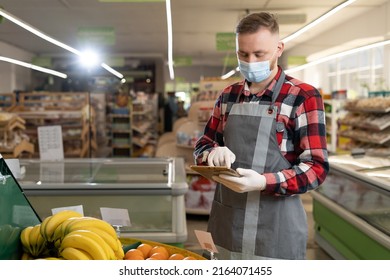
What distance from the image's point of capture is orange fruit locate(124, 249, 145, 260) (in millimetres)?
1362

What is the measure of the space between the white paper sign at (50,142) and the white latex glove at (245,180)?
255cm

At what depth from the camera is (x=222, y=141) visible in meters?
1.96

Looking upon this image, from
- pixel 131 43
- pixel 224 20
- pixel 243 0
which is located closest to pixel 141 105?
pixel 224 20

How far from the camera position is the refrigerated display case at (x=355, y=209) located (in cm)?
362

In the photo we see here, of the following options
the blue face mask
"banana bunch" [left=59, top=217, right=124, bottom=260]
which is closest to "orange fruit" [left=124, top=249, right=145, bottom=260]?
"banana bunch" [left=59, top=217, right=124, bottom=260]

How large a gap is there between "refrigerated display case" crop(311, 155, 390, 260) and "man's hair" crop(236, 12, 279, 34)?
2.02 metres

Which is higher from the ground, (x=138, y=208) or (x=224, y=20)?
(x=224, y=20)

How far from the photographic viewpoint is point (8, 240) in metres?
1.31

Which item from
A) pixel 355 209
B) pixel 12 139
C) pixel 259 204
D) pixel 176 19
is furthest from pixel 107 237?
pixel 176 19

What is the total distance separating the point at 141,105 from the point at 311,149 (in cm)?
1031

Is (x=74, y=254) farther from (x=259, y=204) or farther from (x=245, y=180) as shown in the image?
(x=259, y=204)

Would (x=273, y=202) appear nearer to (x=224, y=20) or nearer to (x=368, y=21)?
(x=368, y=21)

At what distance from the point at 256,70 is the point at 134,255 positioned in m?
0.74

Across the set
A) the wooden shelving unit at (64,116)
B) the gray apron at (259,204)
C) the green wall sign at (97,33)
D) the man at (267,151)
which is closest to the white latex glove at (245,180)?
the man at (267,151)
